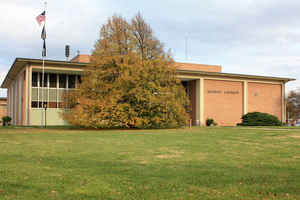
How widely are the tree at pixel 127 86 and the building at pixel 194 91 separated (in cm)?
886

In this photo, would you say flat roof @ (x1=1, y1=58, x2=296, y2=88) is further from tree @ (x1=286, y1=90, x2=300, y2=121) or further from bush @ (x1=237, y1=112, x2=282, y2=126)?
tree @ (x1=286, y1=90, x2=300, y2=121)

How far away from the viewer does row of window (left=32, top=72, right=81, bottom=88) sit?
133 ft

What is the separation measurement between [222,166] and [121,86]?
2076cm

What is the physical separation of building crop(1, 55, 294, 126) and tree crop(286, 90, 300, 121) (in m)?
15.3

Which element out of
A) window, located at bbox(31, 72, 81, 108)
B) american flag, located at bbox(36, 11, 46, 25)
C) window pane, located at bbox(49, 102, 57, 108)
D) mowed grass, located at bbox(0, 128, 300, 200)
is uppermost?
american flag, located at bbox(36, 11, 46, 25)

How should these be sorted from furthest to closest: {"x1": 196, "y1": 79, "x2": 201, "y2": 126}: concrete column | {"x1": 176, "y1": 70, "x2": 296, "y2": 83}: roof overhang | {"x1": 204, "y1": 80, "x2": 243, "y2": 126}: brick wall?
{"x1": 204, "y1": 80, "x2": 243, "y2": 126}: brick wall
{"x1": 196, "y1": 79, "x2": 201, "y2": 126}: concrete column
{"x1": 176, "y1": 70, "x2": 296, "y2": 83}: roof overhang

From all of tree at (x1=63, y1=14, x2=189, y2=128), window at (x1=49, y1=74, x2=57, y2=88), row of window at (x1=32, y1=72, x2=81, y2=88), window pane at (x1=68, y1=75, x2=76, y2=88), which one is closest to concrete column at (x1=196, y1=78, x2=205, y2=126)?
tree at (x1=63, y1=14, x2=189, y2=128)

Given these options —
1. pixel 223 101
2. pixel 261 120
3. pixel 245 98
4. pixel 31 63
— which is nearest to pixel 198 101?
pixel 223 101

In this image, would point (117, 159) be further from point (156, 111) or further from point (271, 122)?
point (271, 122)

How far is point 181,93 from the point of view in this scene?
32469 mm

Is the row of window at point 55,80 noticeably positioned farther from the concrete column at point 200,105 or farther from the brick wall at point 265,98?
the brick wall at point 265,98

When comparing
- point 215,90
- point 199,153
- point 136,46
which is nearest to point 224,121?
point 215,90

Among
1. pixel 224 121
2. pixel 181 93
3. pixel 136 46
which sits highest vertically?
pixel 136 46

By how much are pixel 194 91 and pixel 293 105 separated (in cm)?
2966
